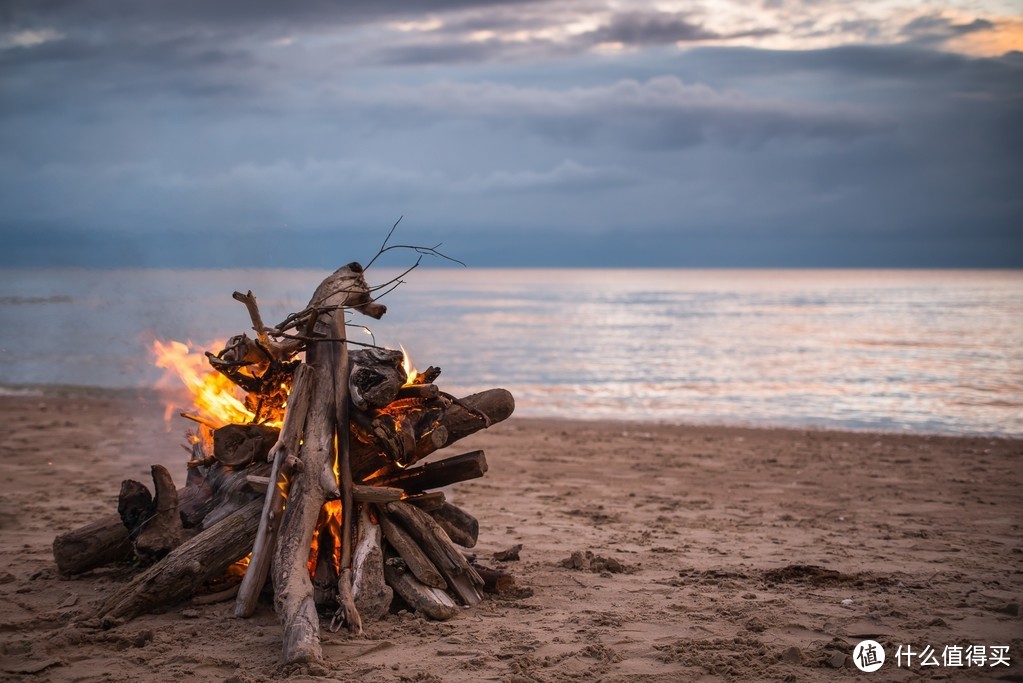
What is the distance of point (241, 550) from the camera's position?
19.1 feet

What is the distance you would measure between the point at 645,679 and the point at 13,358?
2556cm

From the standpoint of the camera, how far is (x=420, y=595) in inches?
227

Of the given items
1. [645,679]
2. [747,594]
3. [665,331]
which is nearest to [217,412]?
[645,679]

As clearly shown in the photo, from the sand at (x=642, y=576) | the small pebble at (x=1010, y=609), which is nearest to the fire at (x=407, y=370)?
the sand at (x=642, y=576)

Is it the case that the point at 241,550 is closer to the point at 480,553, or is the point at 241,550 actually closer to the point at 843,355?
the point at 480,553

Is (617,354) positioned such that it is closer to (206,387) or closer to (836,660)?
(206,387)

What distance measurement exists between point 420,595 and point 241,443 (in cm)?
163

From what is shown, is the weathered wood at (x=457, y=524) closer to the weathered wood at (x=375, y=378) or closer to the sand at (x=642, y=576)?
the sand at (x=642, y=576)

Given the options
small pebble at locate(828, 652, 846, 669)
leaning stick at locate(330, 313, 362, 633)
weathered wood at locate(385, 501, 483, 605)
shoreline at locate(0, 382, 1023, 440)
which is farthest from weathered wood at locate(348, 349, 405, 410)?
shoreline at locate(0, 382, 1023, 440)

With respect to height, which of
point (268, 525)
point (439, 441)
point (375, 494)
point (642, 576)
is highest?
point (439, 441)

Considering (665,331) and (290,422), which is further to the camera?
(665,331)

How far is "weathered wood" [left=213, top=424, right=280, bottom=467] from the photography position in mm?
5977

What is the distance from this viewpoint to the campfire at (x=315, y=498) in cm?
561

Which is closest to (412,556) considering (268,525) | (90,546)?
(268,525)
